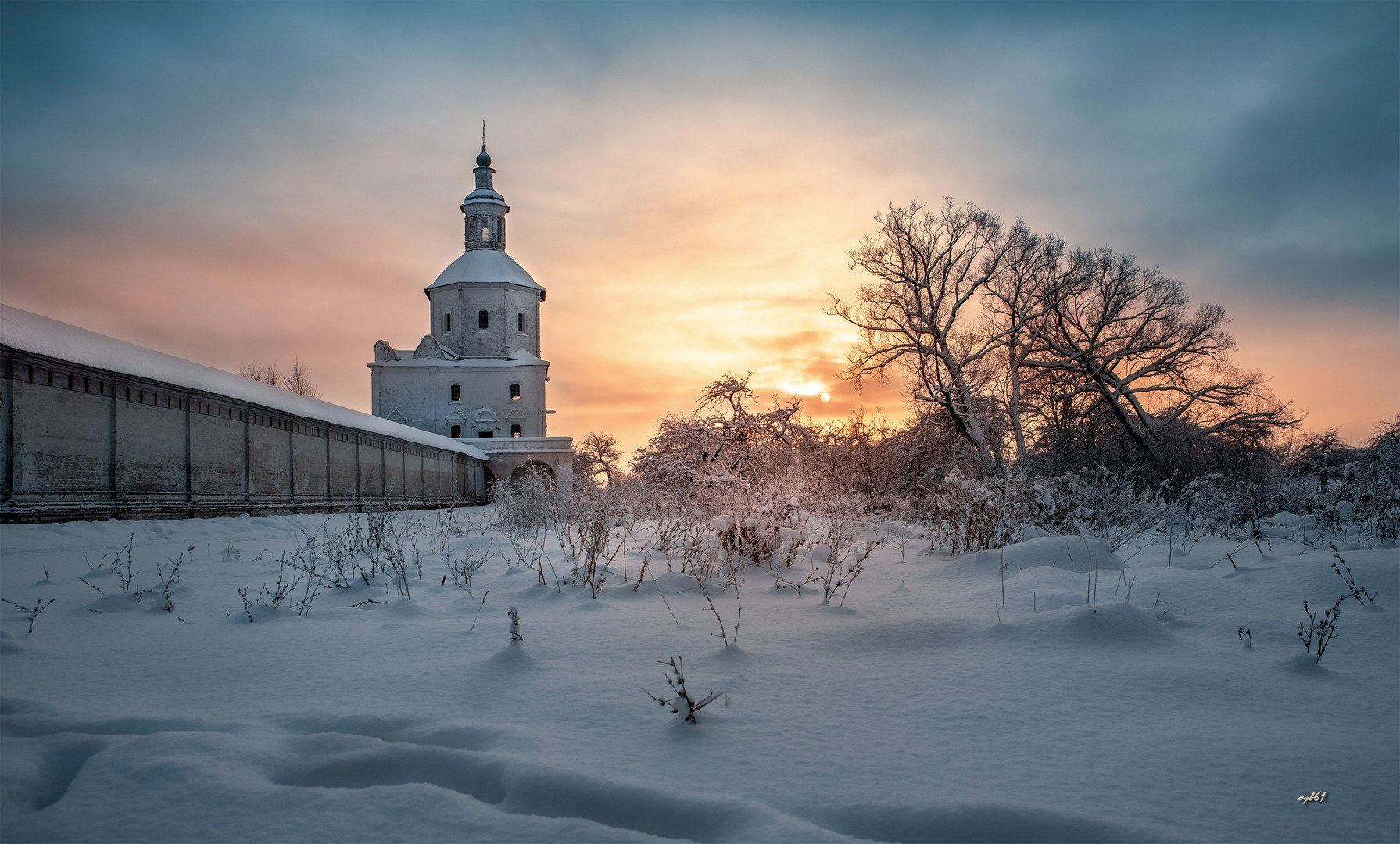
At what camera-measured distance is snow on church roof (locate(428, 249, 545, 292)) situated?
50.0 m

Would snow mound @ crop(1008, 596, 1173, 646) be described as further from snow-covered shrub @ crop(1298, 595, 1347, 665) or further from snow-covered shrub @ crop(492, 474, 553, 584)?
snow-covered shrub @ crop(492, 474, 553, 584)

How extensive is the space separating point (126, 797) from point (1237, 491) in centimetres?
1237

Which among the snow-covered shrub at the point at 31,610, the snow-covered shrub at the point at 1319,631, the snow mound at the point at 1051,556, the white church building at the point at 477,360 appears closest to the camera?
the snow-covered shrub at the point at 1319,631

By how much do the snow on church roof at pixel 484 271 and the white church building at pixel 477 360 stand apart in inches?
2.8

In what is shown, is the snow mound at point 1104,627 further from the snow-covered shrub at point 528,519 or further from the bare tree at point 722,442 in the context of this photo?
the bare tree at point 722,442

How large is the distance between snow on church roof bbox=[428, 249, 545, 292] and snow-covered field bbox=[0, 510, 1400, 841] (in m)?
47.5

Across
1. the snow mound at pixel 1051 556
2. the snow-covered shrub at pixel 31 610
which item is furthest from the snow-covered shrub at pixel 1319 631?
the snow-covered shrub at pixel 31 610

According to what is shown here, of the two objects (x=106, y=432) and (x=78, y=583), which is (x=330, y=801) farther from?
(x=106, y=432)

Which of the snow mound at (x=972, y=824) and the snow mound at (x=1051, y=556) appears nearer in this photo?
the snow mound at (x=972, y=824)

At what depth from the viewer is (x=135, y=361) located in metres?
14.6

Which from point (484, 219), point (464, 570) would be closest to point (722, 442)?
point (464, 570)

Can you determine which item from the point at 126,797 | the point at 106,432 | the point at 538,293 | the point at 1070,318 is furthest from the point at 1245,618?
the point at 538,293

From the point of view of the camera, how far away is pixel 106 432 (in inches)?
532

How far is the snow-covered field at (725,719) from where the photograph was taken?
2049mm
